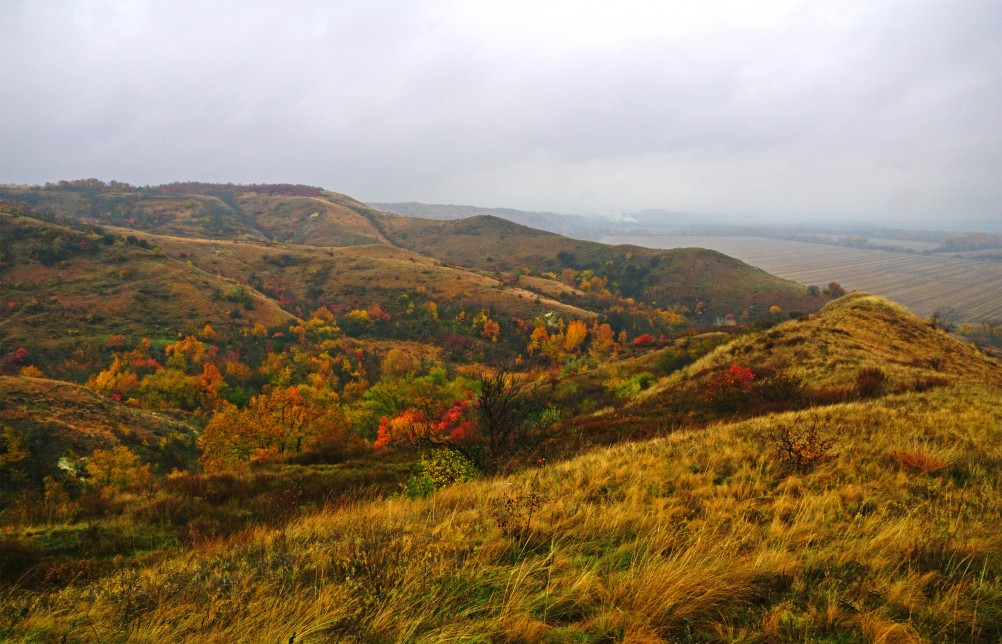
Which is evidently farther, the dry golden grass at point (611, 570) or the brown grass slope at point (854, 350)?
the brown grass slope at point (854, 350)

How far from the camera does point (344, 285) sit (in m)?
136

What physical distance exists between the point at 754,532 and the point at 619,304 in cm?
14480

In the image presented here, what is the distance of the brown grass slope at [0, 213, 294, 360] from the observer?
271 feet

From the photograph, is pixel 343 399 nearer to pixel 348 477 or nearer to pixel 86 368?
pixel 86 368

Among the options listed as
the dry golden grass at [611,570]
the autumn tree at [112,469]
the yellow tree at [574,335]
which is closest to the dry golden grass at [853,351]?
the dry golden grass at [611,570]

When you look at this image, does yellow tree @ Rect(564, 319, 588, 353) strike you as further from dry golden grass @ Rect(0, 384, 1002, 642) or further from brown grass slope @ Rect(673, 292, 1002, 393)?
dry golden grass @ Rect(0, 384, 1002, 642)

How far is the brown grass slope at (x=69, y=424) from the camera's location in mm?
28812

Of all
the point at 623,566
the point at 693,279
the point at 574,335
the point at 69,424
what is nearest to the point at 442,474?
the point at 623,566

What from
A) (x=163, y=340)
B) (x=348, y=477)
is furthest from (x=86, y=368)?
(x=348, y=477)

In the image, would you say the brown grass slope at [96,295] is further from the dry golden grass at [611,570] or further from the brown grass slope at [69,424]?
the dry golden grass at [611,570]

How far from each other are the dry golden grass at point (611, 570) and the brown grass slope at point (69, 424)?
3484 cm

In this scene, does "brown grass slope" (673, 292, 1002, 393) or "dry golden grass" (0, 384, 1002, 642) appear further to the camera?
"brown grass slope" (673, 292, 1002, 393)

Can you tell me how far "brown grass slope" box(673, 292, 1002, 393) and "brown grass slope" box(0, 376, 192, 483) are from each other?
149 feet

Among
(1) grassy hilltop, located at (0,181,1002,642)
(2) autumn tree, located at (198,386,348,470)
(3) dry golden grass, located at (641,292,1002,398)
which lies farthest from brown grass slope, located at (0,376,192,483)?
(3) dry golden grass, located at (641,292,1002,398)
